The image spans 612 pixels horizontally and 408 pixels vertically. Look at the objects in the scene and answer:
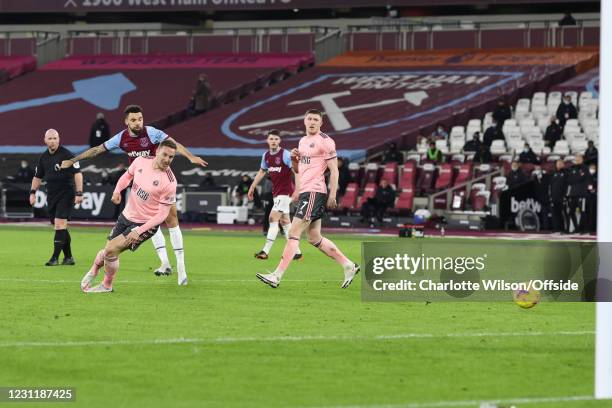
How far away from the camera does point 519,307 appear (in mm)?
14484

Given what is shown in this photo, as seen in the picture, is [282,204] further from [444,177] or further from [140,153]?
[444,177]

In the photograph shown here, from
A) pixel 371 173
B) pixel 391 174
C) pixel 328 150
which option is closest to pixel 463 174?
pixel 391 174

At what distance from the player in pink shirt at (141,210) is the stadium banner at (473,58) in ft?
115

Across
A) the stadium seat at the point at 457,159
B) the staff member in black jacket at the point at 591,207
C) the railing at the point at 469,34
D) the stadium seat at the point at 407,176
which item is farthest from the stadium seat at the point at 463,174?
the railing at the point at 469,34

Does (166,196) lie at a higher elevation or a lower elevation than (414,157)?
lower

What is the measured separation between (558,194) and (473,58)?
690 inches

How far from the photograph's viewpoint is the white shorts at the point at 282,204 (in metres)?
23.6

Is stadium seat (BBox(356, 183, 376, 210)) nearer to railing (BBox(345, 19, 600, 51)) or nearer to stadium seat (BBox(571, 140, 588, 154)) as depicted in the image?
stadium seat (BBox(571, 140, 588, 154))

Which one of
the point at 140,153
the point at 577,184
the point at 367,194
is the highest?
the point at 140,153

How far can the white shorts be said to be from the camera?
931 inches

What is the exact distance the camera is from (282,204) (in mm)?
23766

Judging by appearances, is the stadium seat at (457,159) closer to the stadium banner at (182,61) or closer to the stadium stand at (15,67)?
the stadium banner at (182,61)

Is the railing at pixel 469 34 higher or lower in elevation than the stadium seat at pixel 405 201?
higher

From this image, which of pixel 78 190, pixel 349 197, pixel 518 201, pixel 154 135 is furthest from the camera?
pixel 349 197
